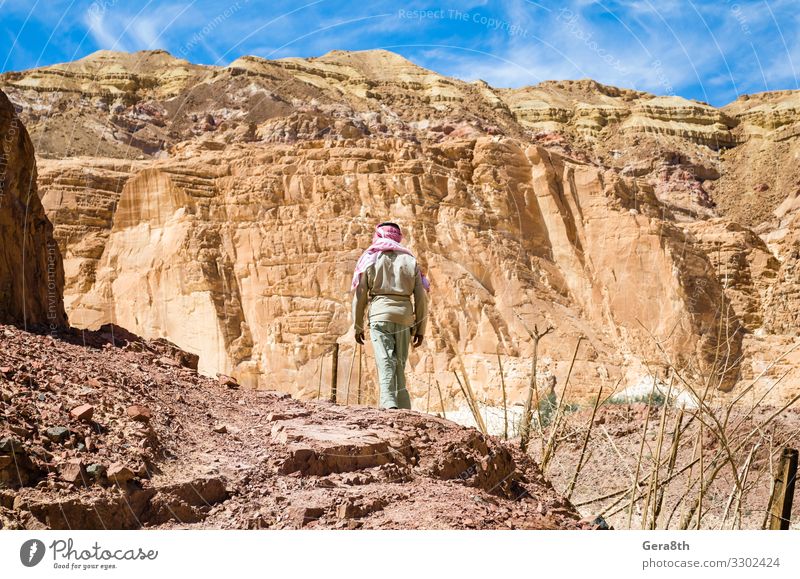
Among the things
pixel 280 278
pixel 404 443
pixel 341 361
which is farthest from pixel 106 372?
pixel 280 278

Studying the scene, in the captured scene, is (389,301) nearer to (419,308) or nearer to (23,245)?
(419,308)

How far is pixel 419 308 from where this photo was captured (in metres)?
8.91

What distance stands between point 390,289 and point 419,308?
0.35 meters

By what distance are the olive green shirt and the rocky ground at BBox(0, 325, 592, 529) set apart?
131cm

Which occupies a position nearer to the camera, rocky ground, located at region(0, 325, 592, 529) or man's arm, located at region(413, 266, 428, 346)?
rocky ground, located at region(0, 325, 592, 529)

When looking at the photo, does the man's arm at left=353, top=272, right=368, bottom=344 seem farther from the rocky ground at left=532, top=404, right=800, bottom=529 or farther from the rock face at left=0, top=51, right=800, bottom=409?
the rock face at left=0, top=51, right=800, bottom=409

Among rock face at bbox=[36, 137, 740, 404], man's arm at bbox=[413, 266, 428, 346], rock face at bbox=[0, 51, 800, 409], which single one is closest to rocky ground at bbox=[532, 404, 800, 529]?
man's arm at bbox=[413, 266, 428, 346]

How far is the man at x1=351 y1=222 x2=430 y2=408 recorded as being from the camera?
870 cm

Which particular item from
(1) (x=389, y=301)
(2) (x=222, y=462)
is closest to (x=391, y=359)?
(1) (x=389, y=301)

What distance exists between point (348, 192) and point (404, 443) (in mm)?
28495

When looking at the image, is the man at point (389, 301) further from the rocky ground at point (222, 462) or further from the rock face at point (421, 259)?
the rock face at point (421, 259)

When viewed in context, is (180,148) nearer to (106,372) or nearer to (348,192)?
(348,192)
